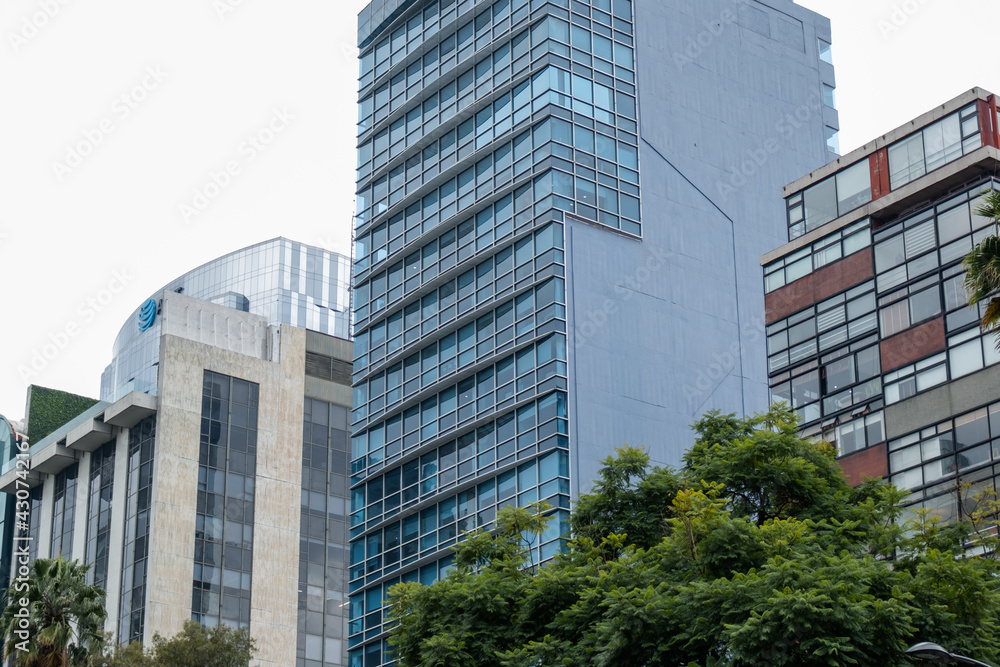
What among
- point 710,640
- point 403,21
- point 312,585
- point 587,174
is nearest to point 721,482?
point 710,640

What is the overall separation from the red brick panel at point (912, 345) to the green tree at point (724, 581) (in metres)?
14.9

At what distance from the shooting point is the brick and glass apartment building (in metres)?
48.6

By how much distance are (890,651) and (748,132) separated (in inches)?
2069

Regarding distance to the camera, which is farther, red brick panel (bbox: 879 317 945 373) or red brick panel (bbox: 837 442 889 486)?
red brick panel (bbox: 837 442 889 486)

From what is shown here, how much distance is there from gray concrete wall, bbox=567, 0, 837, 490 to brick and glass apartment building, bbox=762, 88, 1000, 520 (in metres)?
11.9

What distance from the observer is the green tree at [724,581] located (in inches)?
1115

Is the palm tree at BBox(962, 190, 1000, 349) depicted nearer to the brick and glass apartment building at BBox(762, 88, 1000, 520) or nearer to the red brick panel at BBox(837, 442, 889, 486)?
the brick and glass apartment building at BBox(762, 88, 1000, 520)

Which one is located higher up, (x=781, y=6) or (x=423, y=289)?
(x=781, y=6)

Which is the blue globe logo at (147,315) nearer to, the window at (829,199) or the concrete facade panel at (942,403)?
the window at (829,199)

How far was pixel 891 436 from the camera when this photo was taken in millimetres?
50469

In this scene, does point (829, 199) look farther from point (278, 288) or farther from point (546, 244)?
point (278, 288)

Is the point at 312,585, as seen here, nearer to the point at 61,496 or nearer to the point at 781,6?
the point at 61,496
